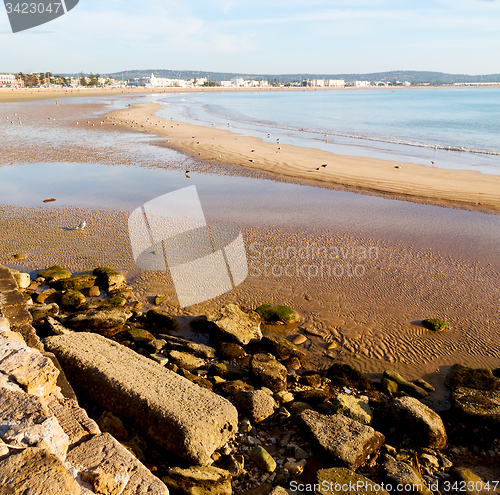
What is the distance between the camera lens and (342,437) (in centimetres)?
419

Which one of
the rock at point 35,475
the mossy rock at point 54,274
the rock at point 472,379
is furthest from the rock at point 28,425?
the mossy rock at point 54,274

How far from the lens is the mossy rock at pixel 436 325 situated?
6.82m

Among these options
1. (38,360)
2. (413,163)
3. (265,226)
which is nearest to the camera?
(38,360)

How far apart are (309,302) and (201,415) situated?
4.08 meters

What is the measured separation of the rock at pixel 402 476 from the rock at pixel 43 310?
577 cm

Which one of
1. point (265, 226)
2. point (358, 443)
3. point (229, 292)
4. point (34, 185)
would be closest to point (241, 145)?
point (34, 185)

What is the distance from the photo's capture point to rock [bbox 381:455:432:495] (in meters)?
3.79

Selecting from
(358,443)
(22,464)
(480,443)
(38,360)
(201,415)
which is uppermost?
(22,464)

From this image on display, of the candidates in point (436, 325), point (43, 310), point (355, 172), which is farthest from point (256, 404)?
point (355, 172)

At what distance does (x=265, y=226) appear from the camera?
37.4 feet

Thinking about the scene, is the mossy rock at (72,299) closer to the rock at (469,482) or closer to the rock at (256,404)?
the rock at (256,404)

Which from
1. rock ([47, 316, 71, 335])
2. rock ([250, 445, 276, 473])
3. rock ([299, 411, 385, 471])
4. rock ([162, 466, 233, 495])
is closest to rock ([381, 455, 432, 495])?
rock ([299, 411, 385, 471])

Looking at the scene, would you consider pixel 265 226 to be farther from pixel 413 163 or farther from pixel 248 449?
pixel 413 163

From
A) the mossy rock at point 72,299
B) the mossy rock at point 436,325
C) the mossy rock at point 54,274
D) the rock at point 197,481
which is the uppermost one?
the rock at point 197,481
